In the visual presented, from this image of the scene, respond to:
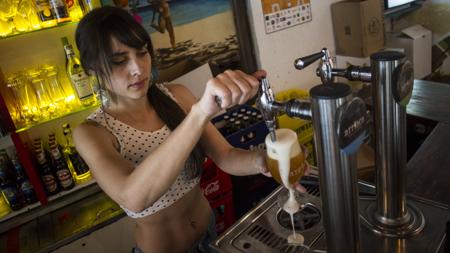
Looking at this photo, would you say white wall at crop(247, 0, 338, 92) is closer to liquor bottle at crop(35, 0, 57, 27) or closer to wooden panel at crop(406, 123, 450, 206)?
liquor bottle at crop(35, 0, 57, 27)

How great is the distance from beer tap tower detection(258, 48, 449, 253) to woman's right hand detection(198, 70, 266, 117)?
0.09ft

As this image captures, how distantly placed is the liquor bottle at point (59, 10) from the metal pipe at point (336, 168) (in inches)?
61.6

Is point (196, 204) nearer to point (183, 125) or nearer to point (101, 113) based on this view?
point (101, 113)

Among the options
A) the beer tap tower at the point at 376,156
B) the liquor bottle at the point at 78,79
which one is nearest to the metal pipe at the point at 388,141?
the beer tap tower at the point at 376,156

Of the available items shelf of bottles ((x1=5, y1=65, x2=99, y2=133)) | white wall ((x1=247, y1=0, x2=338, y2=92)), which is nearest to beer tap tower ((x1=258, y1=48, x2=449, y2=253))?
shelf of bottles ((x1=5, y1=65, x2=99, y2=133))

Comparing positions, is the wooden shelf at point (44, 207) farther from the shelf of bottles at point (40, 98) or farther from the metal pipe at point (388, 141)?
the metal pipe at point (388, 141)

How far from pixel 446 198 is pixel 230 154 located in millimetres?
665

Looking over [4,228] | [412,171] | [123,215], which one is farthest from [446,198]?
[4,228]

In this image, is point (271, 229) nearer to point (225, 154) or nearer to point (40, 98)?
point (225, 154)

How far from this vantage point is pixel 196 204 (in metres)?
1.35

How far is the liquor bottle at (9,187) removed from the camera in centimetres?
174

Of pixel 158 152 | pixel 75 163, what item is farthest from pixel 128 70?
pixel 75 163

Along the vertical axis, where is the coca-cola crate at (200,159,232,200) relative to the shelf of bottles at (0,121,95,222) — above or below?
below

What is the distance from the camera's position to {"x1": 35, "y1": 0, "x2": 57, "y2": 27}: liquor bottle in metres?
1.66
